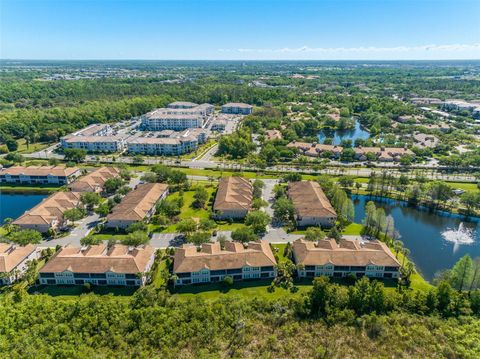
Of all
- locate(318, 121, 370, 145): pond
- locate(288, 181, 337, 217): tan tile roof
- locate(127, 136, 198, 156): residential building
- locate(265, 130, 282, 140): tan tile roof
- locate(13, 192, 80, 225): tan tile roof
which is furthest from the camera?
locate(318, 121, 370, 145): pond

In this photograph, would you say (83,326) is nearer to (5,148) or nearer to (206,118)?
(5,148)

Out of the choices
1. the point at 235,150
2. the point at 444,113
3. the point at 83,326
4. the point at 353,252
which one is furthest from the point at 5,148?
the point at 444,113

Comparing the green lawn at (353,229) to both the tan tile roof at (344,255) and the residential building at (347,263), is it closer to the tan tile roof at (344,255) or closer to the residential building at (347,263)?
the tan tile roof at (344,255)

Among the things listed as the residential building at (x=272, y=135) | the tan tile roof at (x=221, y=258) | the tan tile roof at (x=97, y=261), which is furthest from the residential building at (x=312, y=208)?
the residential building at (x=272, y=135)

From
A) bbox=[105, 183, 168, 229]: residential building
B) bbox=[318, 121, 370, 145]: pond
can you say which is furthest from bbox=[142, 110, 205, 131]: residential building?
bbox=[105, 183, 168, 229]: residential building

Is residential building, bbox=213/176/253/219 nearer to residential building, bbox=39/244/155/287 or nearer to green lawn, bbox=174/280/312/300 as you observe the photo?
green lawn, bbox=174/280/312/300

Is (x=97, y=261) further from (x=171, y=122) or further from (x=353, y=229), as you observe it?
(x=171, y=122)
